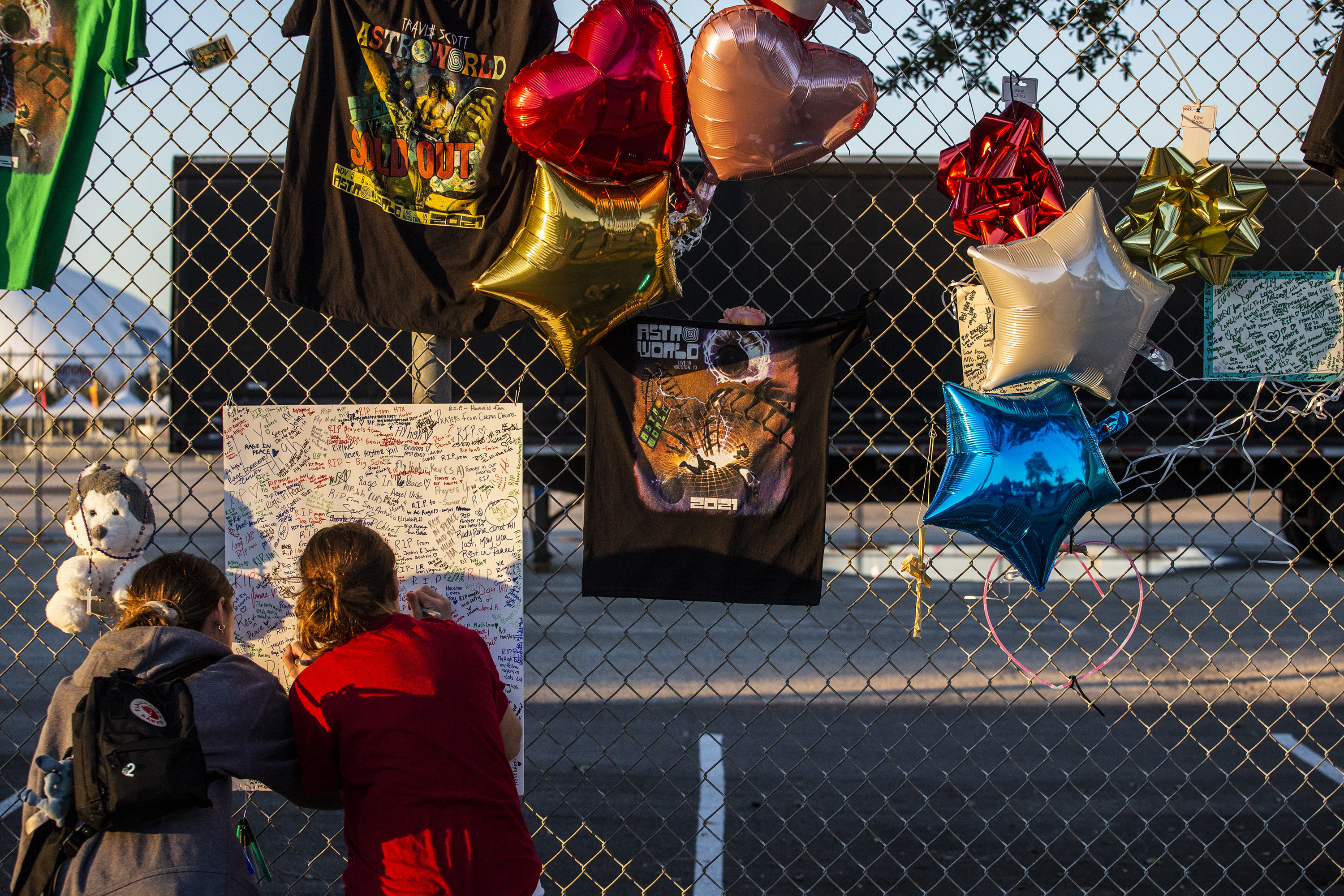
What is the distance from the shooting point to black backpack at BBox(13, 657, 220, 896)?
1.72m

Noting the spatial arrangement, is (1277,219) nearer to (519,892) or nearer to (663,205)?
(663,205)

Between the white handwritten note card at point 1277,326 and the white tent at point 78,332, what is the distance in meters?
2.75

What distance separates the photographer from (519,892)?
2012 mm

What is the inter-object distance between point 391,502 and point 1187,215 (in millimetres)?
2203

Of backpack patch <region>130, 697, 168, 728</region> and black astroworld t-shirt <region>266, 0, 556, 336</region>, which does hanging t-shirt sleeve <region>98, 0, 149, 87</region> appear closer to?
black astroworld t-shirt <region>266, 0, 556, 336</region>

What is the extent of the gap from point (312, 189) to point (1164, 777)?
4.96 metres

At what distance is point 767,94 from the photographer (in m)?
2.19

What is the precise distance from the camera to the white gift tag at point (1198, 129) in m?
2.50

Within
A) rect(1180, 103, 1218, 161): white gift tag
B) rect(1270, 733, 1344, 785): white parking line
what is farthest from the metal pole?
rect(1270, 733, 1344, 785): white parking line

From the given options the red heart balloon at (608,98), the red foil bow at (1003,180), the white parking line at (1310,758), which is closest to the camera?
the red heart balloon at (608,98)

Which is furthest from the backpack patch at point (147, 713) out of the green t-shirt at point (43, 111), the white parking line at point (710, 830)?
the white parking line at point (710, 830)

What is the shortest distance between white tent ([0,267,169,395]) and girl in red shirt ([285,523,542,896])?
2.37 feet

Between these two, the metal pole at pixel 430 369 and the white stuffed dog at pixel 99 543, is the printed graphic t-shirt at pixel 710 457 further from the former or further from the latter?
the white stuffed dog at pixel 99 543

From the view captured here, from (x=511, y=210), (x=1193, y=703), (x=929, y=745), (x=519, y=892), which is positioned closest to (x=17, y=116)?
(x=511, y=210)
